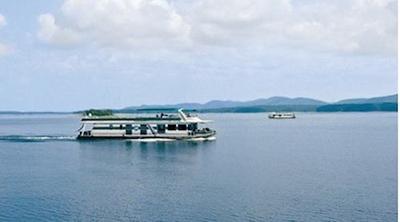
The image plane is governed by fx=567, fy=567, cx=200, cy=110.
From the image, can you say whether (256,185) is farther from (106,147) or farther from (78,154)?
(106,147)

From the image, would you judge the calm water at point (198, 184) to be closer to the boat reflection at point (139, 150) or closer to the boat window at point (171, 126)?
the boat reflection at point (139, 150)

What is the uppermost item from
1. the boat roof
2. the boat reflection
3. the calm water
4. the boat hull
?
the boat roof

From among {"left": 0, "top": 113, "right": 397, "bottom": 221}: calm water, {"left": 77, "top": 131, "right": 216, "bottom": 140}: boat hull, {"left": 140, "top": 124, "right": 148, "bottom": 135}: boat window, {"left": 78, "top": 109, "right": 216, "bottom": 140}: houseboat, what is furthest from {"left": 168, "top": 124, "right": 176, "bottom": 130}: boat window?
{"left": 0, "top": 113, "right": 397, "bottom": 221}: calm water

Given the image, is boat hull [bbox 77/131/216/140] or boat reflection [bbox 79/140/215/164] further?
boat hull [bbox 77/131/216/140]

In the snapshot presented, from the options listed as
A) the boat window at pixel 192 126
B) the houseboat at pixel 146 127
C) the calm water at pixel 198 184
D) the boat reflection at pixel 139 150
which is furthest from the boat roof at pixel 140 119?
the calm water at pixel 198 184

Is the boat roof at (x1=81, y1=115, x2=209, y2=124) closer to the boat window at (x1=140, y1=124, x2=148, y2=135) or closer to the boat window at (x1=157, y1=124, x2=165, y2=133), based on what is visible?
the boat window at (x1=157, y1=124, x2=165, y2=133)

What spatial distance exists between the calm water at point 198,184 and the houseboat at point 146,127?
1290 centimetres

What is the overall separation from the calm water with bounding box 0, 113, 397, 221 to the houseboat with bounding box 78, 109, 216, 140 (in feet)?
42.3

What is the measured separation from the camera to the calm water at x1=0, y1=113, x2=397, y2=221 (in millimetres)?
33562

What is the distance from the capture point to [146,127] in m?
86.0

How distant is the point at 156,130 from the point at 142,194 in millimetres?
46035

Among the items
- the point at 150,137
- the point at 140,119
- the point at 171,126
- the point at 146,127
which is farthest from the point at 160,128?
the point at 140,119

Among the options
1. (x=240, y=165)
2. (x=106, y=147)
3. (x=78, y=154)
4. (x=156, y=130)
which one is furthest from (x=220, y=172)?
(x=156, y=130)

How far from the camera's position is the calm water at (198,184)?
33562mm
